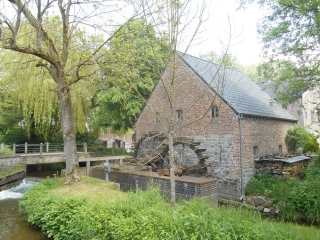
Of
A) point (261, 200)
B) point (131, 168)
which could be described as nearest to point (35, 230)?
point (131, 168)

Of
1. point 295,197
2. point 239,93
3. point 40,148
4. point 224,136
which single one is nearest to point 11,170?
point 40,148

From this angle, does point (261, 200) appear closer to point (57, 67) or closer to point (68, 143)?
point (68, 143)

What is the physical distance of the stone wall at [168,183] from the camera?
794 centimetres

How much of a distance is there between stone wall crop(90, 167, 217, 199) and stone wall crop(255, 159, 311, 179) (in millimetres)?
3840

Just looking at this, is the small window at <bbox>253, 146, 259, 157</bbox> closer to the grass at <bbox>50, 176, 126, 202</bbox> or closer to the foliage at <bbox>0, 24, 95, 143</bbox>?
the grass at <bbox>50, 176, 126, 202</bbox>

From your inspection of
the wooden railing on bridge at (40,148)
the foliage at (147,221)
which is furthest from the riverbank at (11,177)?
the foliage at (147,221)

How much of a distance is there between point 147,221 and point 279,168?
8283 mm

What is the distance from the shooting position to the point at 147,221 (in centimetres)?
440

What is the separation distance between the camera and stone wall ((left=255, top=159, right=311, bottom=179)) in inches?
423

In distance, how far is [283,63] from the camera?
1049cm

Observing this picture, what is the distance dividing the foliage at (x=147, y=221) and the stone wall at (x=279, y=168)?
5.72 meters

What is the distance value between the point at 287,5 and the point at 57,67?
8.68 meters

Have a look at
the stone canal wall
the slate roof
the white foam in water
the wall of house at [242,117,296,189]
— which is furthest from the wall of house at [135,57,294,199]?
the stone canal wall

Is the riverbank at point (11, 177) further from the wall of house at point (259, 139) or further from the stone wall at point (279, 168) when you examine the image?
the stone wall at point (279, 168)
